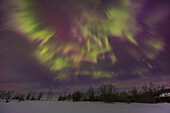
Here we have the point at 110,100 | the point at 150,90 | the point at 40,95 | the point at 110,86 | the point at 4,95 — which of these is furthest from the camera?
the point at 40,95

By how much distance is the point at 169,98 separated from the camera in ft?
303

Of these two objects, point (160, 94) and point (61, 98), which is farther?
point (61, 98)

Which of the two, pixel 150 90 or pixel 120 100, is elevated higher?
pixel 150 90

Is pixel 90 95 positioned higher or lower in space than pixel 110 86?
lower

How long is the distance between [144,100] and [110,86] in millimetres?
32346

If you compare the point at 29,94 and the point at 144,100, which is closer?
the point at 144,100

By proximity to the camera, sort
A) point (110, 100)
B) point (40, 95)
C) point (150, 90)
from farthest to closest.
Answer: point (40, 95), point (150, 90), point (110, 100)

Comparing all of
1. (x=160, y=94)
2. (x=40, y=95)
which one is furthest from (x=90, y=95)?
(x=40, y=95)

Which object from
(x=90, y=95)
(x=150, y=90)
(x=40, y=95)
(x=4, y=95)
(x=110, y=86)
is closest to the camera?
(x=110, y=86)

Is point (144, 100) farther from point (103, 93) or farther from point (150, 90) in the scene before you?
point (103, 93)

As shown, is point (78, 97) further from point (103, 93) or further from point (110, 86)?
point (110, 86)

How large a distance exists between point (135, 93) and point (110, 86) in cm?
2967

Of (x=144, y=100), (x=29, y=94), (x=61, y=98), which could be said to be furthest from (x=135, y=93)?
(x=29, y=94)

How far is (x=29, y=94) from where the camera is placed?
18275cm
